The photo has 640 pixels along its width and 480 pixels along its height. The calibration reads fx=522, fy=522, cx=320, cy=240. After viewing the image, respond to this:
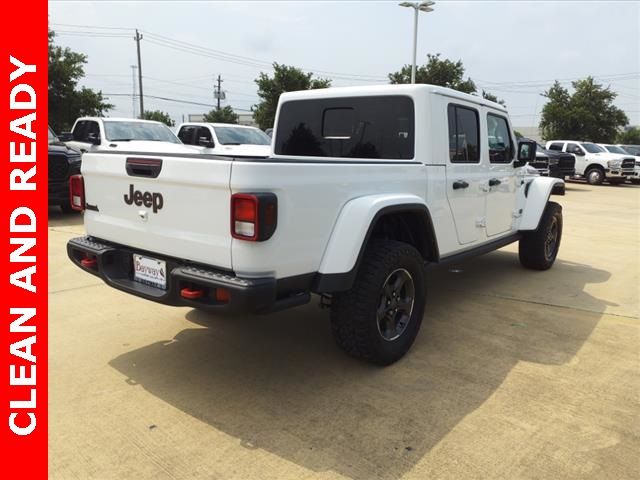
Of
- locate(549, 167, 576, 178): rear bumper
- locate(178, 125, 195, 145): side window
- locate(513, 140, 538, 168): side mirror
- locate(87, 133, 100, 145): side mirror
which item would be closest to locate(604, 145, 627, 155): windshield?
locate(549, 167, 576, 178): rear bumper

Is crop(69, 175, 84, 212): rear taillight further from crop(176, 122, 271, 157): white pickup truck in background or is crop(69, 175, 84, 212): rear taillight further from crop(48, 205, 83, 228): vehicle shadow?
crop(176, 122, 271, 157): white pickup truck in background

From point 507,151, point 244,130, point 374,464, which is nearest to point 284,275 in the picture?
point 374,464

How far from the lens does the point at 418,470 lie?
7.95 feet

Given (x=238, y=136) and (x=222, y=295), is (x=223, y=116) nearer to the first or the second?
(x=238, y=136)

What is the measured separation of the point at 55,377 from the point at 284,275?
1.68 meters

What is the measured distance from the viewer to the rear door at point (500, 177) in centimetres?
480

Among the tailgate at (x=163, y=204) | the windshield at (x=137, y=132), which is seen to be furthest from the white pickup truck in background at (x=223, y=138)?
the tailgate at (x=163, y=204)

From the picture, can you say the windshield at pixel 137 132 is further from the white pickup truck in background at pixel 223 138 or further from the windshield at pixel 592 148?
the windshield at pixel 592 148

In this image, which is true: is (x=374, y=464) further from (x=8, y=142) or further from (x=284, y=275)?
(x=8, y=142)

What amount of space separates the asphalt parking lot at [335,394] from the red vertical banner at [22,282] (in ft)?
0.36

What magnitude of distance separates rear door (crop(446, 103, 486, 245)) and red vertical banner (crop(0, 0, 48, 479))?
308 cm

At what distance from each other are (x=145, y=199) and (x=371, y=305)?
1.48 m

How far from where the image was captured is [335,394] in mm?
3117

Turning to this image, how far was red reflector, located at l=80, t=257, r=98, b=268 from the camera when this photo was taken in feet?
11.1
